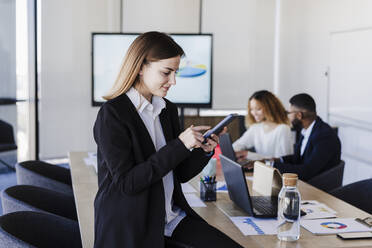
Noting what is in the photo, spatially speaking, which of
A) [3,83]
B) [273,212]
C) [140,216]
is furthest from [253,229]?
[3,83]

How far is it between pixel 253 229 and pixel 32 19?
528 centimetres

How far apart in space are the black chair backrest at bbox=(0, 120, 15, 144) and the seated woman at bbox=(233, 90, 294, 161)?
321cm

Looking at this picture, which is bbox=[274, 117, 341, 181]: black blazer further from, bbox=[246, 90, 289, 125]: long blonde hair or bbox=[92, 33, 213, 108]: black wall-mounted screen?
bbox=[92, 33, 213, 108]: black wall-mounted screen

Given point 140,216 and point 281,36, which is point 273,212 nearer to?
point 140,216

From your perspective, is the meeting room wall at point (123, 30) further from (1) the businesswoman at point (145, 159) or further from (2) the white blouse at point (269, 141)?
(1) the businesswoman at point (145, 159)

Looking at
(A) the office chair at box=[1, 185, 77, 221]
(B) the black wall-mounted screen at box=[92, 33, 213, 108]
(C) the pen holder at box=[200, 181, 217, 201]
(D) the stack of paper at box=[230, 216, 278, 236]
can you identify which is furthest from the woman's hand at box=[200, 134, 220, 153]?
(B) the black wall-mounted screen at box=[92, 33, 213, 108]

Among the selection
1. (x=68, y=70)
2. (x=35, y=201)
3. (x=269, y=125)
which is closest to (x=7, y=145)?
(x=68, y=70)

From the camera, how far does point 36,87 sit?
6.70m

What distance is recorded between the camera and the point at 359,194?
3029 millimetres

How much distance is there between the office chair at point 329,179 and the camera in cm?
336

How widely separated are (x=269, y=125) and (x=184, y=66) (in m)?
2.25

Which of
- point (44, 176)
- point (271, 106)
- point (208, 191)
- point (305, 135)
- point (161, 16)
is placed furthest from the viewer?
point (161, 16)

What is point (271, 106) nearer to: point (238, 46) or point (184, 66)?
point (184, 66)

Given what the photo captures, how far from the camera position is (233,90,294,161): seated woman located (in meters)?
4.27
